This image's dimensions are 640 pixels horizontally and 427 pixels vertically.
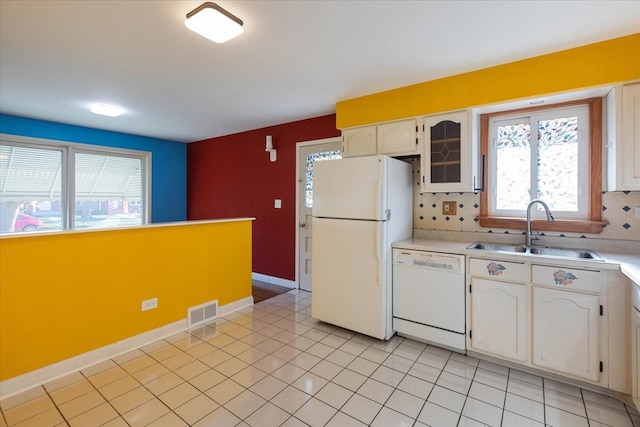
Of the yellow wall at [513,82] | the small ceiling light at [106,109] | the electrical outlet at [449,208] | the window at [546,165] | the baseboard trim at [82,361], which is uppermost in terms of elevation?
the small ceiling light at [106,109]

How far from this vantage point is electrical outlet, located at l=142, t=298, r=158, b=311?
269cm

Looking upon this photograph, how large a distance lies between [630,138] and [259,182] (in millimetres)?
4125

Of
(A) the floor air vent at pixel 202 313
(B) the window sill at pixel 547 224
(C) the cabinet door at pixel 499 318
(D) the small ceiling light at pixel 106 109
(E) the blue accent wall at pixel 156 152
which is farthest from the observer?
(E) the blue accent wall at pixel 156 152

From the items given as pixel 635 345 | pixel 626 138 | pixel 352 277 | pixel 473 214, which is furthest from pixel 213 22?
pixel 635 345

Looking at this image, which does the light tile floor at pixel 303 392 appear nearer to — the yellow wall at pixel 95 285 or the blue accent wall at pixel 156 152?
the yellow wall at pixel 95 285

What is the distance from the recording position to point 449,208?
3.03 m

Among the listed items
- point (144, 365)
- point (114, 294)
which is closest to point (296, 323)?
point (144, 365)

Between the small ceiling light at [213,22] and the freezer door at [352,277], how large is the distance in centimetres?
175

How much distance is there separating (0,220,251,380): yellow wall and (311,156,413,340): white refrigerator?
3.91 feet

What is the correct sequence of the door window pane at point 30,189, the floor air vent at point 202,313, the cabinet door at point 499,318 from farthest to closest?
the door window pane at point 30,189 → the floor air vent at point 202,313 → the cabinet door at point 499,318

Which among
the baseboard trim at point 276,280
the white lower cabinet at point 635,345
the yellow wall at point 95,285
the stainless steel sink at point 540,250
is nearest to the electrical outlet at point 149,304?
the yellow wall at point 95,285

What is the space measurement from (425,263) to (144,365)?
239 cm

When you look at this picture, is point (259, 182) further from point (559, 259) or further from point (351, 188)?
point (559, 259)

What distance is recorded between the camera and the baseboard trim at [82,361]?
6.50 ft
